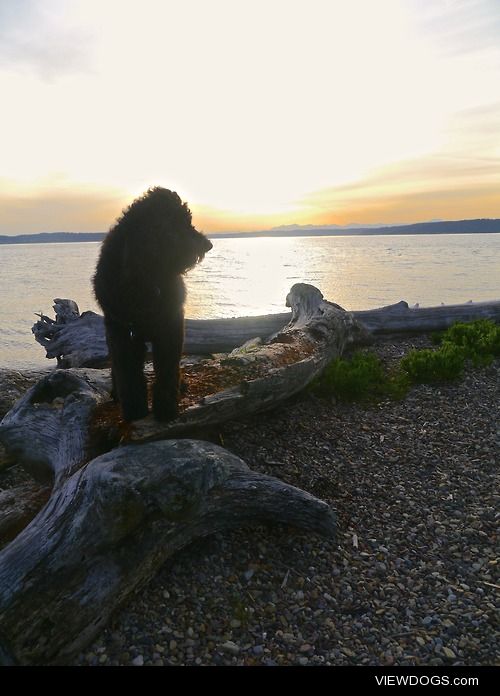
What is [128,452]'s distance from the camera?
4.72m

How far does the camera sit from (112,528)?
4152mm

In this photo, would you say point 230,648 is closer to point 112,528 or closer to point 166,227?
point 112,528

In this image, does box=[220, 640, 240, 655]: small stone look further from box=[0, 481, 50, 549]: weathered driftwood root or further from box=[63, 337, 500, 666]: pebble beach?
box=[0, 481, 50, 549]: weathered driftwood root

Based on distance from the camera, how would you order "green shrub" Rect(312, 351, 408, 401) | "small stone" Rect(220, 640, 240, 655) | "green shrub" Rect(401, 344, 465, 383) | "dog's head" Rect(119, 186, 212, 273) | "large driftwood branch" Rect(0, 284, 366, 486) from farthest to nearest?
"green shrub" Rect(401, 344, 465, 383), "green shrub" Rect(312, 351, 408, 401), "large driftwood branch" Rect(0, 284, 366, 486), "dog's head" Rect(119, 186, 212, 273), "small stone" Rect(220, 640, 240, 655)

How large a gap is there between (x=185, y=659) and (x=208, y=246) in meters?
3.31

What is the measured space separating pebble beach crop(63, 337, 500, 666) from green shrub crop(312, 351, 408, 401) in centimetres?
113

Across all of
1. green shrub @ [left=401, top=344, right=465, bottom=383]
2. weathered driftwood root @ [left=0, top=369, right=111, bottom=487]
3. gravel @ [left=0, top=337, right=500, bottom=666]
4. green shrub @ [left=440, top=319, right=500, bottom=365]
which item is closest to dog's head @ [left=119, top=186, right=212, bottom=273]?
weathered driftwood root @ [left=0, top=369, right=111, bottom=487]

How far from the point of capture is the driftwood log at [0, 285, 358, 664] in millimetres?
3826

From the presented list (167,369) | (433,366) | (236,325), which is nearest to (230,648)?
(167,369)

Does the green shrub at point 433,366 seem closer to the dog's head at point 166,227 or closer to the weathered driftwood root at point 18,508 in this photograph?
the dog's head at point 166,227

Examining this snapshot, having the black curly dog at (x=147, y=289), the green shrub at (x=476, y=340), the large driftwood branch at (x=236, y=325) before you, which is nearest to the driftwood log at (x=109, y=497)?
the black curly dog at (x=147, y=289)

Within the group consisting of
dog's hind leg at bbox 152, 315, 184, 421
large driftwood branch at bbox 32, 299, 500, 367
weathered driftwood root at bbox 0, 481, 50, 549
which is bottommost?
weathered driftwood root at bbox 0, 481, 50, 549
